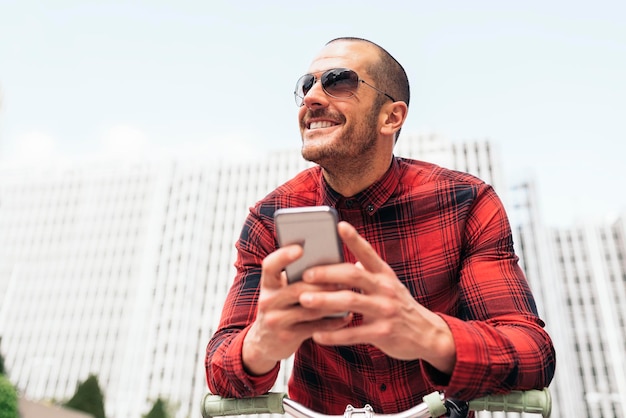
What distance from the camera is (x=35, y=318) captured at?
8738cm

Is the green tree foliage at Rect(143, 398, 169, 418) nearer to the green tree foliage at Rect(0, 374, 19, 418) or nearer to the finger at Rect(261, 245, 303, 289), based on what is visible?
the green tree foliage at Rect(0, 374, 19, 418)

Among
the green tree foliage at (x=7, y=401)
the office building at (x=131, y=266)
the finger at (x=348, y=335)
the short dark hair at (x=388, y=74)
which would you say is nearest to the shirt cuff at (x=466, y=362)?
the finger at (x=348, y=335)

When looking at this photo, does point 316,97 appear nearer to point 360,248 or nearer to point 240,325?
point 240,325

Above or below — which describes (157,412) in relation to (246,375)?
below

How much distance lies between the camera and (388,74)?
2.32 metres

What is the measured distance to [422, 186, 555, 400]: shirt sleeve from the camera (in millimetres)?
1491

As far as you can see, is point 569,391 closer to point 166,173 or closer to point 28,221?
point 166,173

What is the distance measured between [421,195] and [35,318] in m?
98.1

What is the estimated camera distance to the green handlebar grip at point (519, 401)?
1592 millimetres

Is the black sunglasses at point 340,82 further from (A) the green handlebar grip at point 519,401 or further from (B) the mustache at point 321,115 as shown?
(A) the green handlebar grip at point 519,401

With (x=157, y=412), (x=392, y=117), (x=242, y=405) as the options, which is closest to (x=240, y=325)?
(x=242, y=405)

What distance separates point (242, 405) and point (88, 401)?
2360cm

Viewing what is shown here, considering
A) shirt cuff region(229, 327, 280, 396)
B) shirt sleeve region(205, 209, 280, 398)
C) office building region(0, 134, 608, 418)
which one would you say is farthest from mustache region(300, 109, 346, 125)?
office building region(0, 134, 608, 418)

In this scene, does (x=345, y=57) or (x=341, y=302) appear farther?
(x=345, y=57)
